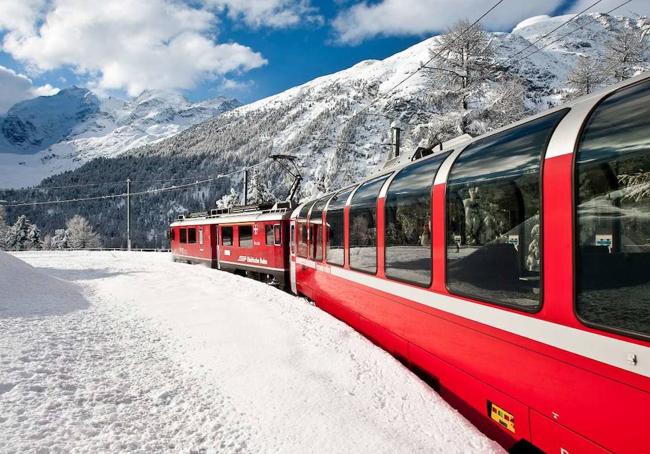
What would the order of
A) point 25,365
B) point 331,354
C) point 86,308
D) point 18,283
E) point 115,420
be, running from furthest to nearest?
point 18,283 → point 86,308 → point 331,354 → point 25,365 → point 115,420

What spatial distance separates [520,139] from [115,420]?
4.01 metres

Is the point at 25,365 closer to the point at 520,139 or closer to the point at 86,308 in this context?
the point at 86,308

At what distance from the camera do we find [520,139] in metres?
3.17

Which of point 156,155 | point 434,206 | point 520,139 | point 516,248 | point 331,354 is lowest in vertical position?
point 331,354

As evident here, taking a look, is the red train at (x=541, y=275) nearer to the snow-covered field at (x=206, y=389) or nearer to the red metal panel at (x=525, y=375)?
the red metal panel at (x=525, y=375)

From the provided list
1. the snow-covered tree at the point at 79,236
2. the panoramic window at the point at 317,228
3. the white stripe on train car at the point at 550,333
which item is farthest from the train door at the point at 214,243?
the snow-covered tree at the point at 79,236

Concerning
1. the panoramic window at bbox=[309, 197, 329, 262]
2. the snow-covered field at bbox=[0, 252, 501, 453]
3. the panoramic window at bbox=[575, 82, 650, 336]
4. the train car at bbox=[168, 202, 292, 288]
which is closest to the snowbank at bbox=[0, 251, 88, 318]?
the snow-covered field at bbox=[0, 252, 501, 453]

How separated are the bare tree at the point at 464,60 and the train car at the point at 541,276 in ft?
45.0

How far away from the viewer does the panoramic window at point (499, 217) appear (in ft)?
9.55

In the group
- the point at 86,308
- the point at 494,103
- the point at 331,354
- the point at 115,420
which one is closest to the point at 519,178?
the point at 331,354

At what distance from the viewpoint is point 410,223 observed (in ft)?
15.5

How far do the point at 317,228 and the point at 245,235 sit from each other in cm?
788

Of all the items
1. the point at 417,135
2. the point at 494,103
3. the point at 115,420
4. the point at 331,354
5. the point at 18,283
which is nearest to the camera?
the point at 115,420

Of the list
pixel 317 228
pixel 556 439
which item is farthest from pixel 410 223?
pixel 317 228
